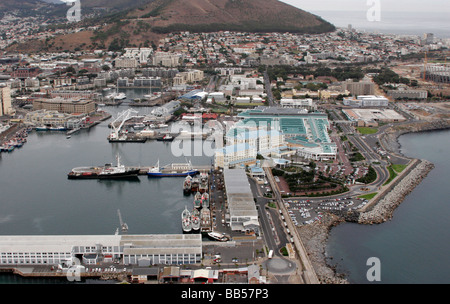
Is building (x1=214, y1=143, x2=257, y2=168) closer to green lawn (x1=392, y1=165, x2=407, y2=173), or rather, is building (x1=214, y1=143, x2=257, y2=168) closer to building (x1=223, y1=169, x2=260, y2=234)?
building (x1=223, y1=169, x2=260, y2=234)

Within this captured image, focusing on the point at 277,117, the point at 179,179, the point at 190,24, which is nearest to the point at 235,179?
the point at 179,179

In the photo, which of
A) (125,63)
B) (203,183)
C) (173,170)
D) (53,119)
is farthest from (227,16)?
(203,183)

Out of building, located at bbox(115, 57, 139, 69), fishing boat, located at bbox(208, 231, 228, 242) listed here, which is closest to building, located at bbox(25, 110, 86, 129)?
fishing boat, located at bbox(208, 231, 228, 242)

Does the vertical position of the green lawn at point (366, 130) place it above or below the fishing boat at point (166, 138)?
above

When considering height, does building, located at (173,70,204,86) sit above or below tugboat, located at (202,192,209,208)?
above

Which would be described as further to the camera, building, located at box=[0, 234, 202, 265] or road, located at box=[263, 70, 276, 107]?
road, located at box=[263, 70, 276, 107]

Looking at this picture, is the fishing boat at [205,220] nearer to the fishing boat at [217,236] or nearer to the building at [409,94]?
the fishing boat at [217,236]

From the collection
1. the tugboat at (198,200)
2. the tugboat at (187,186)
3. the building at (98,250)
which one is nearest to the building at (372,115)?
the tugboat at (187,186)
